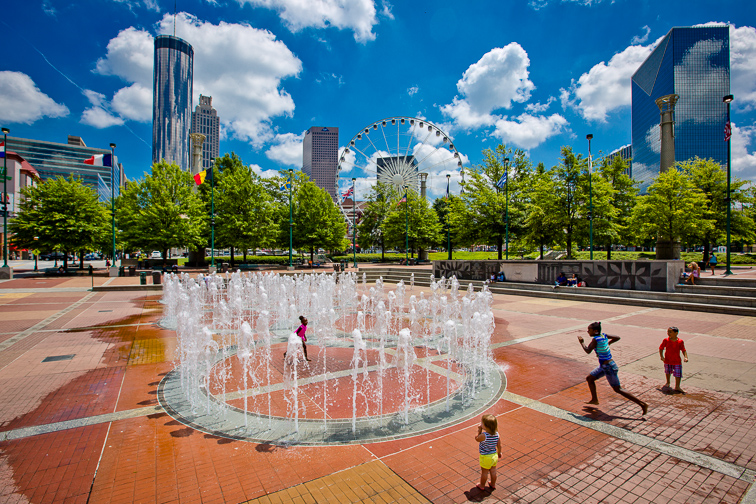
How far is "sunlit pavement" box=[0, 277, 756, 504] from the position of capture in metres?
3.75

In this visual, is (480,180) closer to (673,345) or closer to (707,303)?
(707,303)

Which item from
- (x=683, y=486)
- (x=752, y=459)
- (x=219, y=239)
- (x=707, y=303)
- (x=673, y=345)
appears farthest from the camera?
(x=219, y=239)

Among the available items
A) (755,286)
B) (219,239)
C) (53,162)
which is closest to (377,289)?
(755,286)

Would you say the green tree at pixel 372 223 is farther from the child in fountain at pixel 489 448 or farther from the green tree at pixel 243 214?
the child in fountain at pixel 489 448

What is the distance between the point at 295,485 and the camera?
3834 mm

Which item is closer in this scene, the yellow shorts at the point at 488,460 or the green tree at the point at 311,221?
the yellow shorts at the point at 488,460

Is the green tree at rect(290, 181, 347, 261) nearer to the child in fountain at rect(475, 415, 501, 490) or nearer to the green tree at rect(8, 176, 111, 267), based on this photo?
the green tree at rect(8, 176, 111, 267)

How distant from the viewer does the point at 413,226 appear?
46.4 metres

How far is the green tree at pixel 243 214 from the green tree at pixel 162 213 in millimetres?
1846

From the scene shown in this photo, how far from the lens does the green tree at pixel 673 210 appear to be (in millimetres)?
27188

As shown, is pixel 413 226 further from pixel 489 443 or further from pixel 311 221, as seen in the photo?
pixel 489 443

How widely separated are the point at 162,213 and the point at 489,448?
37.0 meters

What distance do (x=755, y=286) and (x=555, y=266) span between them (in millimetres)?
7852

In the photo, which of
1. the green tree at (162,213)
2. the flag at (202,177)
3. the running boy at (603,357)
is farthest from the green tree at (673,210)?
the green tree at (162,213)
